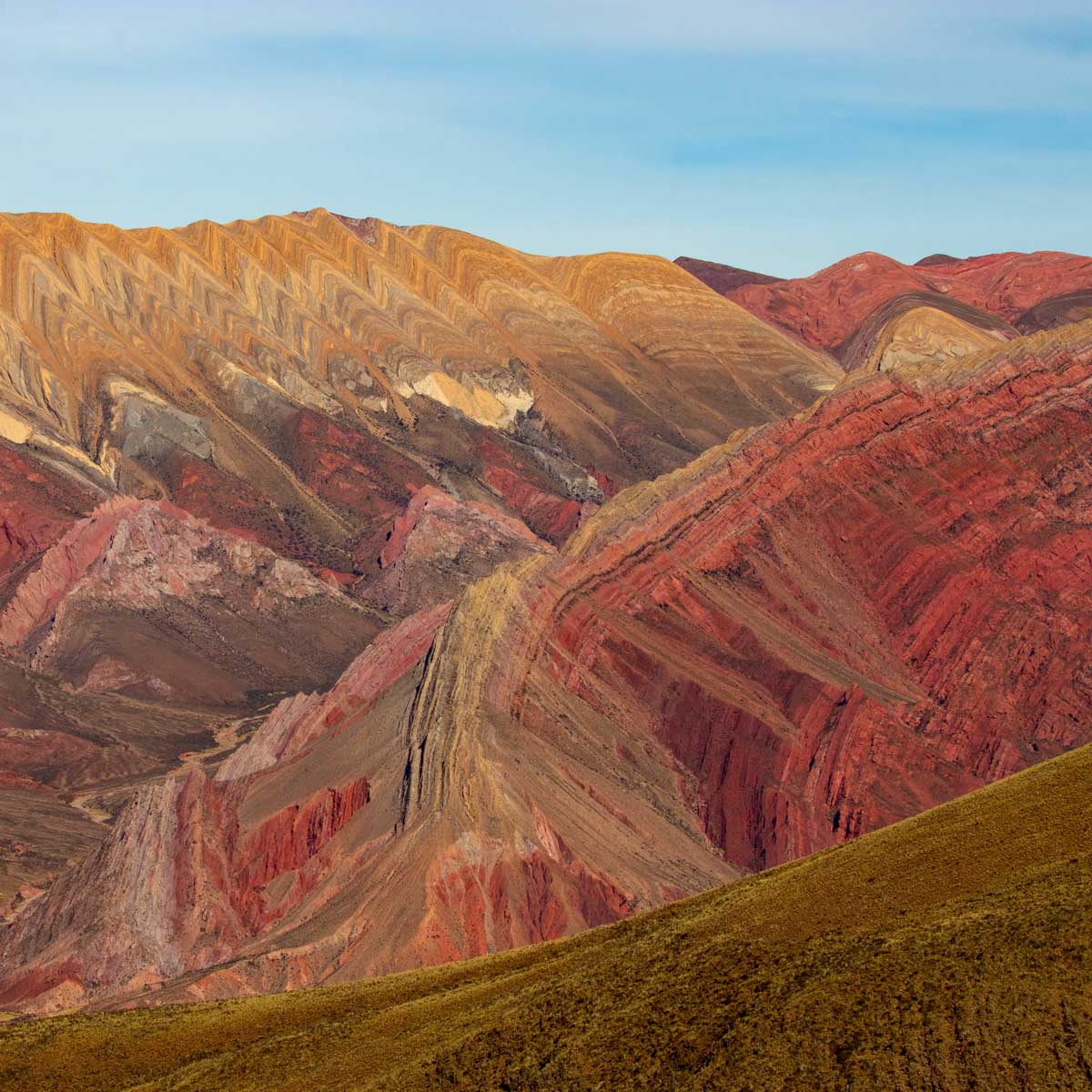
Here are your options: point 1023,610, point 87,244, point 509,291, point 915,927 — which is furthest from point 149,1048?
point 509,291

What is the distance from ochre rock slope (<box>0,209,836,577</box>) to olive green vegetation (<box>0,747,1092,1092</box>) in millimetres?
91071

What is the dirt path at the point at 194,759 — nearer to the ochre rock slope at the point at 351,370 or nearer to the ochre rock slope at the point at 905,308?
the ochre rock slope at the point at 351,370

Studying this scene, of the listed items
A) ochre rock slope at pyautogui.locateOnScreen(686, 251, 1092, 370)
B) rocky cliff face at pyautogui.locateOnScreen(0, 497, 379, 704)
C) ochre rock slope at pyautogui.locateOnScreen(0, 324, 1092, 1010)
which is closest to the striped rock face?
rocky cliff face at pyautogui.locateOnScreen(0, 497, 379, 704)

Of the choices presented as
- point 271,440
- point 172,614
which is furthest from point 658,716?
point 271,440

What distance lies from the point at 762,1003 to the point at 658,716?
1182 inches

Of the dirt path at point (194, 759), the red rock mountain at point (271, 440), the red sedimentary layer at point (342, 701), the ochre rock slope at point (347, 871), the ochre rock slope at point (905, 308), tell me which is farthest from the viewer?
the ochre rock slope at point (905, 308)

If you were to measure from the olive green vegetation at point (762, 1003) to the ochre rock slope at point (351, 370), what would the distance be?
91071mm

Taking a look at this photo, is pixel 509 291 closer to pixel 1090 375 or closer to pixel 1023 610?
pixel 1090 375

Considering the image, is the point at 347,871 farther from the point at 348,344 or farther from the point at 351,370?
the point at 348,344

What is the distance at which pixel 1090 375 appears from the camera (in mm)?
70000

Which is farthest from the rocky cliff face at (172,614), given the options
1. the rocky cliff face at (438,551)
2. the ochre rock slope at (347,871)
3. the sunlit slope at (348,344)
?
the ochre rock slope at (347,871)

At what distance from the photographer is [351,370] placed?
6117 inches

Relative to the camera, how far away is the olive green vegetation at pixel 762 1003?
69.9 ft

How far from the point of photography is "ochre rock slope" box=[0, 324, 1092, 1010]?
141 feet
